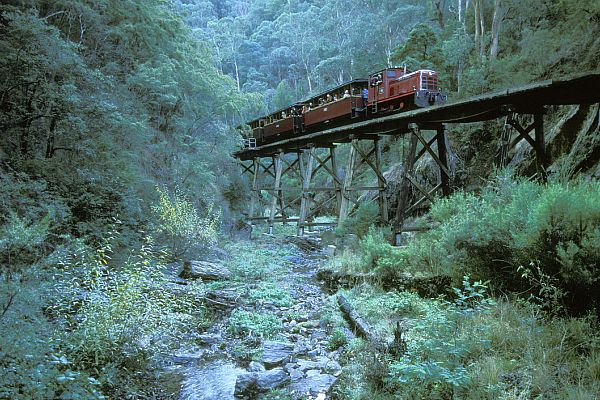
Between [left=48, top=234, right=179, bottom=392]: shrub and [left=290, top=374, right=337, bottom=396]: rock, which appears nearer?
[left=48, top=234, right=179, bottom=392]: shrub

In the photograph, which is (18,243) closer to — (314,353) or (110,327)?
(110,327)

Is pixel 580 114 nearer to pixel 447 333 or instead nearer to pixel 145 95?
pixel 447 333

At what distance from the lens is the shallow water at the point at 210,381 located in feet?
12.9

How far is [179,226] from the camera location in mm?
9016

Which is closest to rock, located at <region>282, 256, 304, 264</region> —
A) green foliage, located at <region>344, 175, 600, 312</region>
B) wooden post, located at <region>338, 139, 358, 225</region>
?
wooden post, located at <region>338, 139, 358, 225</region>

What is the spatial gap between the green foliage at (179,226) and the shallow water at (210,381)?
160 inches

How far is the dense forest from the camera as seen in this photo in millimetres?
3182

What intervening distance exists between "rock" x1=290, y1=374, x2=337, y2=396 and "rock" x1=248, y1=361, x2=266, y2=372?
56 centimetres

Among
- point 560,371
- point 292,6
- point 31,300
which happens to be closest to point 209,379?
point 31,300

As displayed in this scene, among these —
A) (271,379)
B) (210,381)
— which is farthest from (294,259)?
(271,379)

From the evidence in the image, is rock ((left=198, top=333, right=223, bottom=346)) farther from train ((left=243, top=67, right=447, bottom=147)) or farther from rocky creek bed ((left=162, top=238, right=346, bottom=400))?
train ((left=243, top=67, right=447, bottom=147))

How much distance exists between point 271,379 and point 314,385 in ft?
1.53

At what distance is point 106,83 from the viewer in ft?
25.9

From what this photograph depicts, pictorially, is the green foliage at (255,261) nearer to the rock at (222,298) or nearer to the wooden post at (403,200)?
the rock at (222,298)
